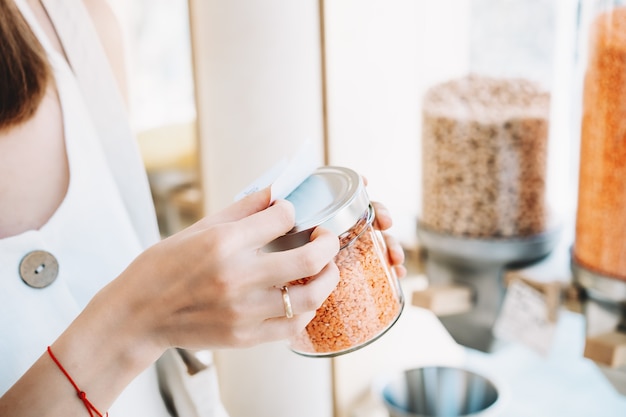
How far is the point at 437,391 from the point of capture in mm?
1128

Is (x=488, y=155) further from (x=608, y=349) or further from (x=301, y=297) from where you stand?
(x=301, y=297)

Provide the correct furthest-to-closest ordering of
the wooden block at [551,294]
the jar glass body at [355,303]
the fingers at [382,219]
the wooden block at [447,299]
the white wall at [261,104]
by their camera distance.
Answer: the white wall at [261,104] < the wooden block at [447,299] < the wooden block at [551,294] < the fingers at [382,219] < the jar glass body at [355,303]

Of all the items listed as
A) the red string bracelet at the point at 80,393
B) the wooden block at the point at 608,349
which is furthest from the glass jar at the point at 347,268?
the wooden block at the point at 608,349

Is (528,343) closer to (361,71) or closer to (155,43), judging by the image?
(361,71)

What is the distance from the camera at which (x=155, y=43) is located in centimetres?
148

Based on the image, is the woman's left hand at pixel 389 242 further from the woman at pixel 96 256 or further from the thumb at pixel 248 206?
the thumb at pixel 248 206

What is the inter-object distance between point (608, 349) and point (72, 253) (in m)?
0.61

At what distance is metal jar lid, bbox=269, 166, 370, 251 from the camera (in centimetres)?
54

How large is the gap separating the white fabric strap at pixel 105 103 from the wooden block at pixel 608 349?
0.55 meters

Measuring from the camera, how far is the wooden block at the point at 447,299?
0.95m

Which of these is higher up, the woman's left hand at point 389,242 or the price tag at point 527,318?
the woman's left hand at point 389,242

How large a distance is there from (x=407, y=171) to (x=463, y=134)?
30 cm

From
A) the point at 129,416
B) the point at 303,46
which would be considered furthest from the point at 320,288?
the point at 303,46

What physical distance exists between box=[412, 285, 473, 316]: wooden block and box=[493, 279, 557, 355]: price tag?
6 centimetres
